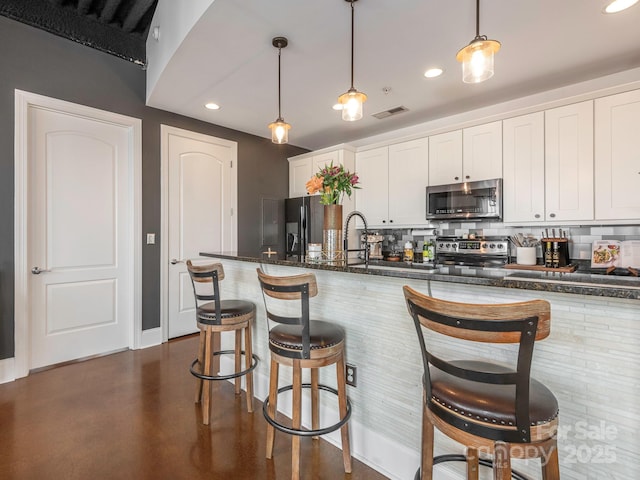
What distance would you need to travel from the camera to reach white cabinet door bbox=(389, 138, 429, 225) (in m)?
3.66

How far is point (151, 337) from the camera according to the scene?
345 centimetres

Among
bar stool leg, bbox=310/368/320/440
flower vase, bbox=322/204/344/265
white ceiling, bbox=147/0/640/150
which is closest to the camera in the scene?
bar stool leg, bbox=310/368/320/440

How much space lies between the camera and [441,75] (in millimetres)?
2740

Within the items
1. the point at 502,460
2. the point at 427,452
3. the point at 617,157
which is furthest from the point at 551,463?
the point at 617,157

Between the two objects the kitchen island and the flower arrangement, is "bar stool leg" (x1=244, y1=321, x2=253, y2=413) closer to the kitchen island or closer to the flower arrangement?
the kitchen island

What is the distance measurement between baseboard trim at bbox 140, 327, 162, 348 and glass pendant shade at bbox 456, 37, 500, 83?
365 centimetres

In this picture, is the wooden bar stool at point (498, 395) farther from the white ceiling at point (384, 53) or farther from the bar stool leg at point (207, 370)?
the white ceiling at point (384, 53)

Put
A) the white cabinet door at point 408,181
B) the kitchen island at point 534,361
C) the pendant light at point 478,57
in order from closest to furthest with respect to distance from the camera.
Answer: the kitchen island at point 534,361 < the pendant light at point 478,57 < the white cabinet door at point 408,181

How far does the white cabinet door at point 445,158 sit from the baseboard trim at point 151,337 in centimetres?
345

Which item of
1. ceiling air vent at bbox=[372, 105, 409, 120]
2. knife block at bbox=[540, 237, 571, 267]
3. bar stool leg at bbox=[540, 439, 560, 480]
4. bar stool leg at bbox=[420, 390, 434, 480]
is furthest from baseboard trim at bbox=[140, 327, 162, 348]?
knife block at bbox=[540, 237, 571, 267]

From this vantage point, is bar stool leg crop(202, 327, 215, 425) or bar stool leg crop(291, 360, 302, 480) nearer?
bar stool leg crop(291, 360, 302, 480)

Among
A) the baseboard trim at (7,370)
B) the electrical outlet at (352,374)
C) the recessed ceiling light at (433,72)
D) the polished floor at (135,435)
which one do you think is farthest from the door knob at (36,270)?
the recessed ceiling light at (433,72)

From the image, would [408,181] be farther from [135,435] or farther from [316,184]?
[135,435]

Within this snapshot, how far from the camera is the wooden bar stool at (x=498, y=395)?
2.77 feet
